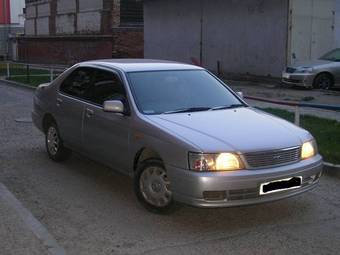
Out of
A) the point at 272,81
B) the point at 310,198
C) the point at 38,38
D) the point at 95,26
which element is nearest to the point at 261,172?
the point at 310,198

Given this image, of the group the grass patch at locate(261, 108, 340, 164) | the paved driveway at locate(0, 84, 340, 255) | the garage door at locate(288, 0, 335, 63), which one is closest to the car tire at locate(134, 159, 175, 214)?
the paved driveway at locate(0, 84, 340, 255)

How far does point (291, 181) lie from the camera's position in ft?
18.0

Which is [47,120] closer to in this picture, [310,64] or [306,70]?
[306,70]

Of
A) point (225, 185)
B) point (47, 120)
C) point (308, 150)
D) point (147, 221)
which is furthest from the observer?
point (47, 120)

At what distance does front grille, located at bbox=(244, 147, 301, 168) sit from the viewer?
17.2 ft

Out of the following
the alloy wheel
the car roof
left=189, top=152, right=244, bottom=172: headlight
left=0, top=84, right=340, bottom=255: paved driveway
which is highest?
the car roof

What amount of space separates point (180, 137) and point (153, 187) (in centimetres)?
62

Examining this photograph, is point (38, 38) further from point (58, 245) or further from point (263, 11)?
point (58, 245)

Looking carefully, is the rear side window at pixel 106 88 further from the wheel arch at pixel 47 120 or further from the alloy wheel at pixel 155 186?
the wheel arch at pixel 47 120

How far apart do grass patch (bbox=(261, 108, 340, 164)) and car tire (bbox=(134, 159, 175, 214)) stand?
2954mm

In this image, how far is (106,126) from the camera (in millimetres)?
6512

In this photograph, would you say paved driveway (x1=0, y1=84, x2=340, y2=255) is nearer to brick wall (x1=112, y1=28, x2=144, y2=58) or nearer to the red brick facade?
brick wall (x1=112, y1=28, x2=144, y2=58)

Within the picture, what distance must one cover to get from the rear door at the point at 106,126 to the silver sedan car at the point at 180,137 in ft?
0.04

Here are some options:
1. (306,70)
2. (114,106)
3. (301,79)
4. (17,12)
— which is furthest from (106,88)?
(17,12)
